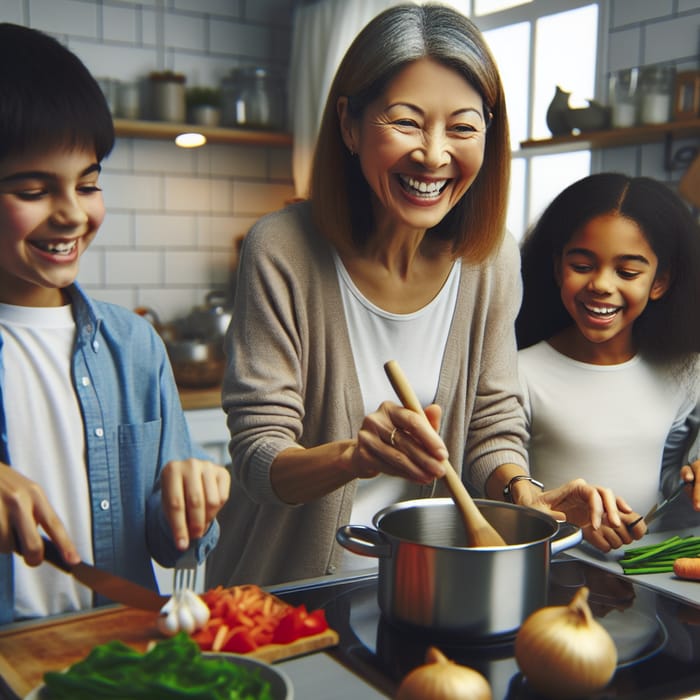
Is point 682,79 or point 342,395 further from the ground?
point 682,79

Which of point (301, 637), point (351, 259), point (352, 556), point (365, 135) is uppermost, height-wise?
point (365, 135)

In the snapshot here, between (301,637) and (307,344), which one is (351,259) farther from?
(301,637)

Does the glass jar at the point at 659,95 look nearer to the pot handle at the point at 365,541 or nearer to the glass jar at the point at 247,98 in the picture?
the glass jar at the point at 247,98

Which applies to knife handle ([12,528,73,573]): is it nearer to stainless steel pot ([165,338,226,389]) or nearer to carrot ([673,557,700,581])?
carrot ([673,557,700,581])

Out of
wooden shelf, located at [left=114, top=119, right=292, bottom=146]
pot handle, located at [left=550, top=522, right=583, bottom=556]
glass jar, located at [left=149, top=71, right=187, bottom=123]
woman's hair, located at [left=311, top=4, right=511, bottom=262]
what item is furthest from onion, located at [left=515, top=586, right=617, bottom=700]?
glass jar, located at [left=149, top=71, right=187, bottom=123]

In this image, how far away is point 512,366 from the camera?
1.48 m

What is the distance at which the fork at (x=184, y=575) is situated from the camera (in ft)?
2.80

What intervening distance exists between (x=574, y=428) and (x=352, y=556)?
1.66 ft

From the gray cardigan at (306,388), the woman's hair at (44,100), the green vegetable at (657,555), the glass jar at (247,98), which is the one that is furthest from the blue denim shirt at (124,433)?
the glass jar at (247,98)

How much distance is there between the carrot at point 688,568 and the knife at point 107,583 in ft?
2.09

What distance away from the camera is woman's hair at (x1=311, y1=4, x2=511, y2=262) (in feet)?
4.00

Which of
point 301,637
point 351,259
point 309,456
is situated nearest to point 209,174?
point 351,259

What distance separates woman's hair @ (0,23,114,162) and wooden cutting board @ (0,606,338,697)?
1.79 ft

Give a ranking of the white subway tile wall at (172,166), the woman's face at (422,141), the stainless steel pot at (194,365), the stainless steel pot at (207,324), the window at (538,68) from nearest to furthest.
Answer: the woman's face at (422,141) → the window at (538,68) → the stainless steel pot at (194,365) → the stainless steel pot at (207,324) → the white subway tile wall at (172,166)
